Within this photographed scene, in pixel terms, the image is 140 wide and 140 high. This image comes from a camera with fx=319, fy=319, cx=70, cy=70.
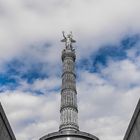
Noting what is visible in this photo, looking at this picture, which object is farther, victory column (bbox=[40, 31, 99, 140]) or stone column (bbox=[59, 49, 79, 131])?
stone column (bbox=[59, 49, 79, 131])

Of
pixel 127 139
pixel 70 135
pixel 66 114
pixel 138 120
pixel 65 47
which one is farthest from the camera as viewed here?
pixel 65 47

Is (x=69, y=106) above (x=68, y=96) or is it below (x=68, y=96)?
below

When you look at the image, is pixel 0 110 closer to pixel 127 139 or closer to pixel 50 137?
pixel 127 139

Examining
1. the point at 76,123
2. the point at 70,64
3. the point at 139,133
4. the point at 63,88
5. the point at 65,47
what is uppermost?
the point at 65,47

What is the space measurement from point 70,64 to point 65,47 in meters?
4.83

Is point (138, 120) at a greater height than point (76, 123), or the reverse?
point (76, 123)

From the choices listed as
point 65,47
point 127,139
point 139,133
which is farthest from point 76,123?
point 139,133

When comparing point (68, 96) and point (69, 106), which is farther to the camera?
point (68, 96)

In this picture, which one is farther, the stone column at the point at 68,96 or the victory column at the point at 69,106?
the stone column at the point at 68,96

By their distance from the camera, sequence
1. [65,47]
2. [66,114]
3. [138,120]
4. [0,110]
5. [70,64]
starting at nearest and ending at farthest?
1. [0,110]
2. [138,120]
3. [66,114]
4. [70,64]
5. [65,47]

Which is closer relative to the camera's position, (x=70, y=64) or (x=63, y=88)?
(x=63, y=88)

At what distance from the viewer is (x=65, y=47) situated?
55812mm

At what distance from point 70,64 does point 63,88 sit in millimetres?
5424

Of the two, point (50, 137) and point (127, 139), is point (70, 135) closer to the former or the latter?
point (50, 137)
